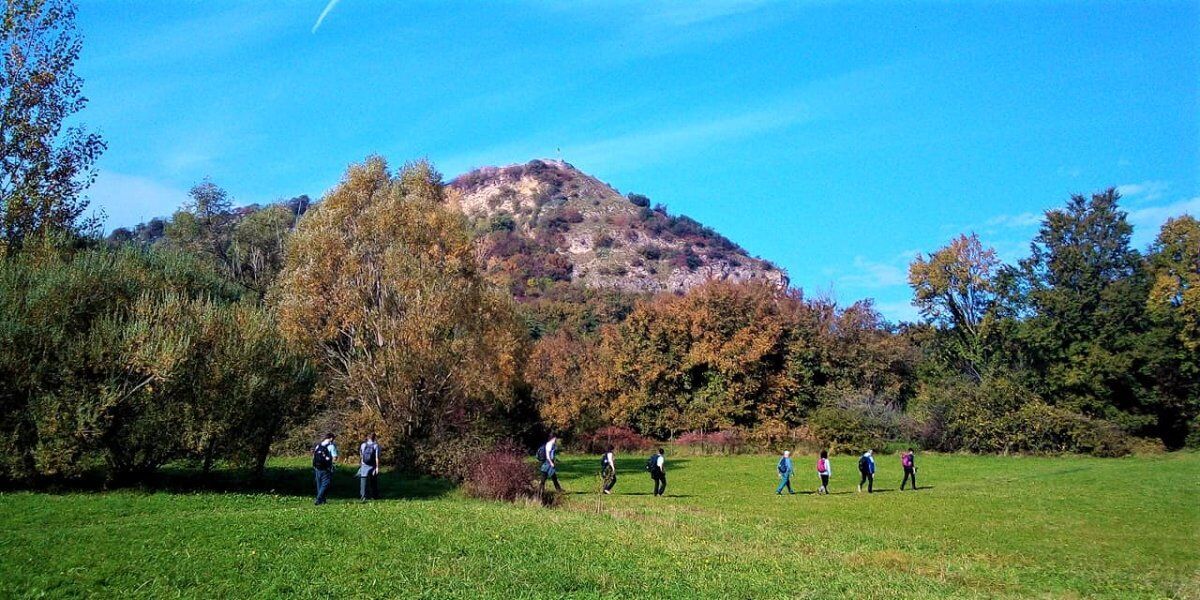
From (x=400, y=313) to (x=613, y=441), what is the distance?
2738 cm

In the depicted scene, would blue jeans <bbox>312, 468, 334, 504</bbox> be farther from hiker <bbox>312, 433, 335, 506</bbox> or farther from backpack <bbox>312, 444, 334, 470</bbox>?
backpack <bbox>312, 444, 334, 470</bbox>

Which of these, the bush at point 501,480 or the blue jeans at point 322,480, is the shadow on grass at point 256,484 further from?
the blue jeans at point 322,480

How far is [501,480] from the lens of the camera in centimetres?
2462

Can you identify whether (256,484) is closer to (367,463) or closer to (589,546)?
(367,463)

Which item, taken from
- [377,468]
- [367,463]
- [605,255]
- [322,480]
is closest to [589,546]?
[322,480]

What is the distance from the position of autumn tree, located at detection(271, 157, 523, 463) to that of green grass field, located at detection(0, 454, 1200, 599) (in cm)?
678

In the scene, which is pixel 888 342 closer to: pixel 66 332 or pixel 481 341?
pixel 481 341

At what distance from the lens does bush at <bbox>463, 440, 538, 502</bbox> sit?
24516mm

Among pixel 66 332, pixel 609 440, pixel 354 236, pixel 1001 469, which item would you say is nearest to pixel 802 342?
pixel 609 440

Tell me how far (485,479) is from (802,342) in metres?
43.1

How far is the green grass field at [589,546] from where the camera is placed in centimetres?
1184

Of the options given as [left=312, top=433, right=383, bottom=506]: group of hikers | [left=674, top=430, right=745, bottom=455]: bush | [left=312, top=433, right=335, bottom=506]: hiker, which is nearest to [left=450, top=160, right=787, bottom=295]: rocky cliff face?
[left=674, top=430, right=745, bottom=455]: bush

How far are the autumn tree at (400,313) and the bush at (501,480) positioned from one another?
6.94 metres

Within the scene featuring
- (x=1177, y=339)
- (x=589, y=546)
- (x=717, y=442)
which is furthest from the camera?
(x=717, y=442)
